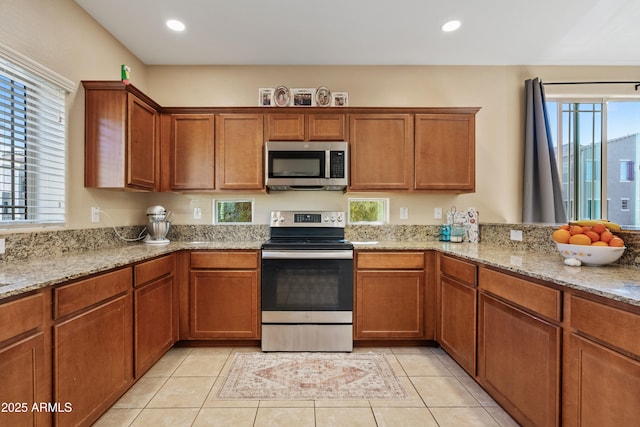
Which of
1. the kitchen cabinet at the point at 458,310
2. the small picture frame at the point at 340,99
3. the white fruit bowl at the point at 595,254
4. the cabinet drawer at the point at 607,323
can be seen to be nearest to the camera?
the cabinet drawer at the point at 607,323

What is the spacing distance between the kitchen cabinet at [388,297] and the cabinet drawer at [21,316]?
1977 mm

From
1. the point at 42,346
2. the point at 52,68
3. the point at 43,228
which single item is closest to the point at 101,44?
the point at 52,68

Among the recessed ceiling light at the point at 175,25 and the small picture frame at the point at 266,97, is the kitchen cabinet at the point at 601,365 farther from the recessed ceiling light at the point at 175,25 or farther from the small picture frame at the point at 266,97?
the recessed ceiling light at the point at 175,25

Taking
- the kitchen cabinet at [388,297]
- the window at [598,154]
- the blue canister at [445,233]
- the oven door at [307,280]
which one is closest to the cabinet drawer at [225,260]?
the oven door at [307,280]

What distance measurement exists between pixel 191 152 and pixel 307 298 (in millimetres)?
1720

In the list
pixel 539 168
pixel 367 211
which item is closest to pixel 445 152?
pixel 367 211

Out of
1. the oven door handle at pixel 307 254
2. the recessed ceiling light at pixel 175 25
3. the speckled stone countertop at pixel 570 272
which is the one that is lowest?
the oven door handle at pixel 307 254

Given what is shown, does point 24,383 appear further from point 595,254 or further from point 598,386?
point 595,254

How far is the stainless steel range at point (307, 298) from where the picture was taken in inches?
96.7

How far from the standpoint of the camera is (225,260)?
2.49m

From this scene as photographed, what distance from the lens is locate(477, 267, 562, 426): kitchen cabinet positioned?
135 cm

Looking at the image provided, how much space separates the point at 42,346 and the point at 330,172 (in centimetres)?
215

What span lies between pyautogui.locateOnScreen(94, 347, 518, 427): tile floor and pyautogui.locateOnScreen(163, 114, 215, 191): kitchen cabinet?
1575 millimetres

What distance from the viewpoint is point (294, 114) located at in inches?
108
